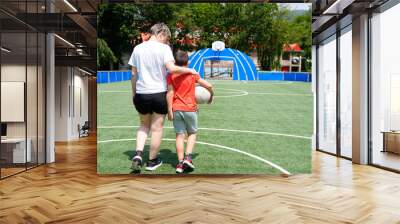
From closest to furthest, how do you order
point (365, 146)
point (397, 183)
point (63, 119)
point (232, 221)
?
point (232, 221), point (397, 183), point (365, 146), point (63, 119)

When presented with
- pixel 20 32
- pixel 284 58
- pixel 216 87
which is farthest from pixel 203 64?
pixel 20 32

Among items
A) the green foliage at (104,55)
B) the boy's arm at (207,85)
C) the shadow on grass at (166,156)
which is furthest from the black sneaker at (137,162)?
the green foliage at (104,55)

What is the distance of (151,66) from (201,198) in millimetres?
2048

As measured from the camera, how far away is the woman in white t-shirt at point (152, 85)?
19.7 ft

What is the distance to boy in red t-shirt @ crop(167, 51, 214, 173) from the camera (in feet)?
19.8

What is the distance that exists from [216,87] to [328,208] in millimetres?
2601

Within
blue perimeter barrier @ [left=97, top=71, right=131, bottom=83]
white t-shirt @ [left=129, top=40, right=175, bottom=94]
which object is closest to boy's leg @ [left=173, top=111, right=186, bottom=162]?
white t-shirt @ [left=129, top=40, right=175, bottom=94]

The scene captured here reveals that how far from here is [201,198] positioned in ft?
15.9

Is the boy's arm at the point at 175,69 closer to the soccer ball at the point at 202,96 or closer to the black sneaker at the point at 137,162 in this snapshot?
the soccer ball at the point at 202,96

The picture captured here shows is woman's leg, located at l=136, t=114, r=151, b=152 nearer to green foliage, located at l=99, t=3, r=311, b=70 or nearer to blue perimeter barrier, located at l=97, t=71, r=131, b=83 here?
blue perimeter barrier, located at l=97, t=71, r=131, b=83

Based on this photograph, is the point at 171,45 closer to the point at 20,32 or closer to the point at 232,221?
the point at 20,32

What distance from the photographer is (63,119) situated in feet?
49.1

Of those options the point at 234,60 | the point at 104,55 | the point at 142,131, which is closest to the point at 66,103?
the point at 104,55

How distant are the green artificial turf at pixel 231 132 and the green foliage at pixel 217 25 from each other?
62cm
